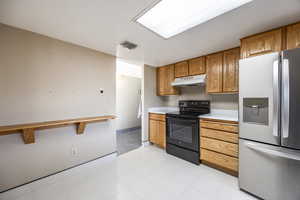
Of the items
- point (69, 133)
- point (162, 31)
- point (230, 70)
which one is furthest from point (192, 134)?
point (69, 133)

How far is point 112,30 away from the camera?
66.4 inches

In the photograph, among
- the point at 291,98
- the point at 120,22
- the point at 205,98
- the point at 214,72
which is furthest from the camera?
the point at 205,98

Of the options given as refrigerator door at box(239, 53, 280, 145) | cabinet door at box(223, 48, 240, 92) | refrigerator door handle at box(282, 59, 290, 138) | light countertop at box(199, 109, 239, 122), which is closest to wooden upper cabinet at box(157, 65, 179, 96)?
light countertop at box(199, 109, 239, 122)

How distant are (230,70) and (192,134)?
1.43 metres

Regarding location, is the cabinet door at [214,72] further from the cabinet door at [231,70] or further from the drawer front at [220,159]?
the drawer front at [220,159]

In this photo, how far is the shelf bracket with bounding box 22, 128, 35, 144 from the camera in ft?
5.15

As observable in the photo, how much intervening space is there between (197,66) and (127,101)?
301cm

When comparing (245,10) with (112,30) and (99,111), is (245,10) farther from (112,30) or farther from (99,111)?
(99,111)

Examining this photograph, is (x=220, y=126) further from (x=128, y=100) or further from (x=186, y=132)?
(x=128, y=100)

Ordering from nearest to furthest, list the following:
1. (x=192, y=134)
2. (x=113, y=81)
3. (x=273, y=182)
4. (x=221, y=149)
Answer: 1. (x=273, y=182)
2. (x=221, y=149)
3. (x=192, y=134)
4. (x=113, y=81)

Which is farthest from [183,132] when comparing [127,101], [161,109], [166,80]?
[127,101]

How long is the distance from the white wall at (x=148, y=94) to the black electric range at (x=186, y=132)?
2.46 feet

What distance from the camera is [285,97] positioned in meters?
1.30

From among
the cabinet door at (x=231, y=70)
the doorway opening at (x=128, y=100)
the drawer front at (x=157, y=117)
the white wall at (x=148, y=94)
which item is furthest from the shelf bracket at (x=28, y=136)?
the cabinet door at (x=231, y=70)
